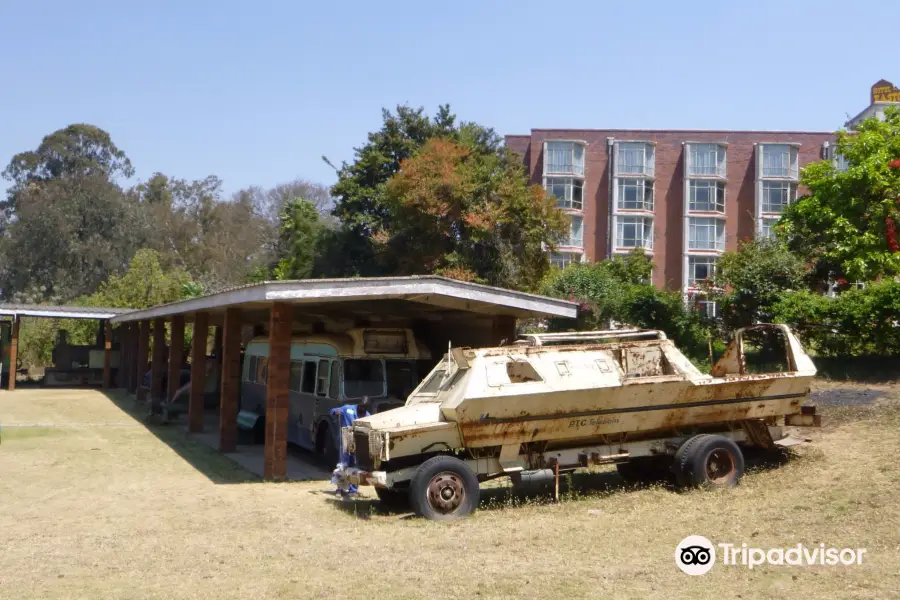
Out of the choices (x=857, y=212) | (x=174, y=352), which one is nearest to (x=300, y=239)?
(x=174, y=352)

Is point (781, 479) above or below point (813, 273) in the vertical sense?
below

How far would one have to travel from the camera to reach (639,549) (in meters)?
8.67

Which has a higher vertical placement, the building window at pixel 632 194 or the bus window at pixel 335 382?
the building window at pixel 632 194

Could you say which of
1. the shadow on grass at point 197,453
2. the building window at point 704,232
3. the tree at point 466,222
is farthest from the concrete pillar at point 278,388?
the building window at point 704,232

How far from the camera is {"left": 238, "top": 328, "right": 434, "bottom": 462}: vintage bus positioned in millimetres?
15000

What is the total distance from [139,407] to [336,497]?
16.9m

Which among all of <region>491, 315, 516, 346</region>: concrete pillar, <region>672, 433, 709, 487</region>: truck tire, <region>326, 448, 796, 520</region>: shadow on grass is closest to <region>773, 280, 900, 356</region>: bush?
<region>326, 448, 796, 520</region>: shadow on grass

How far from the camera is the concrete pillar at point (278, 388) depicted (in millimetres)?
13867

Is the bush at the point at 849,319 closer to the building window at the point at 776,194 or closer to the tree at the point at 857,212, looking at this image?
the tree at the point at 857,212

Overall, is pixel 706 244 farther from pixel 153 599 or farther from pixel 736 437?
pixel 153 599

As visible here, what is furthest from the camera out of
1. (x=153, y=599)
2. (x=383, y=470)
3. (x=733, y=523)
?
(x=383, y=470)

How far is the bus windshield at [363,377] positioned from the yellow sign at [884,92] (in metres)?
56.1

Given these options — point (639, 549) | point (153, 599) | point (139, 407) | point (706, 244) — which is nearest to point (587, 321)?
point (139, 407)

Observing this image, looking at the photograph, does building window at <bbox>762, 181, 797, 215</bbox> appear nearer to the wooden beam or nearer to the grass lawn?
the wooden beam
